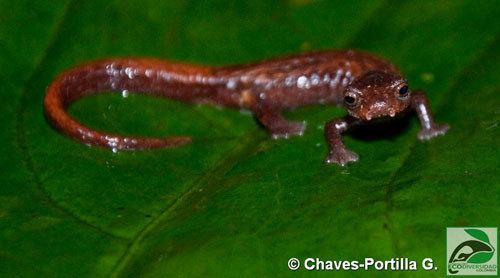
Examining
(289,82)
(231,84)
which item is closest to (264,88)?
(289,82)

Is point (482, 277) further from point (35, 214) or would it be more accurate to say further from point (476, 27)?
point (476, 27)

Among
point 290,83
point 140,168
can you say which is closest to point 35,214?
point 140,168

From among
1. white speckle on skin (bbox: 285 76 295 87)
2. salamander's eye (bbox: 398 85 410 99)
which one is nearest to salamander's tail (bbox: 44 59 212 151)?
white speckle on skin (bbox: 285 76 295 87)

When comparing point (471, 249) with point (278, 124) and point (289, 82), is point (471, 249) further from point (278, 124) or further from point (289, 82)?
point (289, 82)

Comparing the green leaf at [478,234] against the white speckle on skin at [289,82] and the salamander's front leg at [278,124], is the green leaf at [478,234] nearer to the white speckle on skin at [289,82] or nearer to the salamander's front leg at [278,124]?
the salamander's front leg at [278,124]

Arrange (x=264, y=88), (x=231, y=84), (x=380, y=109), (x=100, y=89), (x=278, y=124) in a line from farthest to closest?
(x=264, y=88), (x=231, y=84), (x=100, y=89), (x=278, y=124), (x=380, y=109)
